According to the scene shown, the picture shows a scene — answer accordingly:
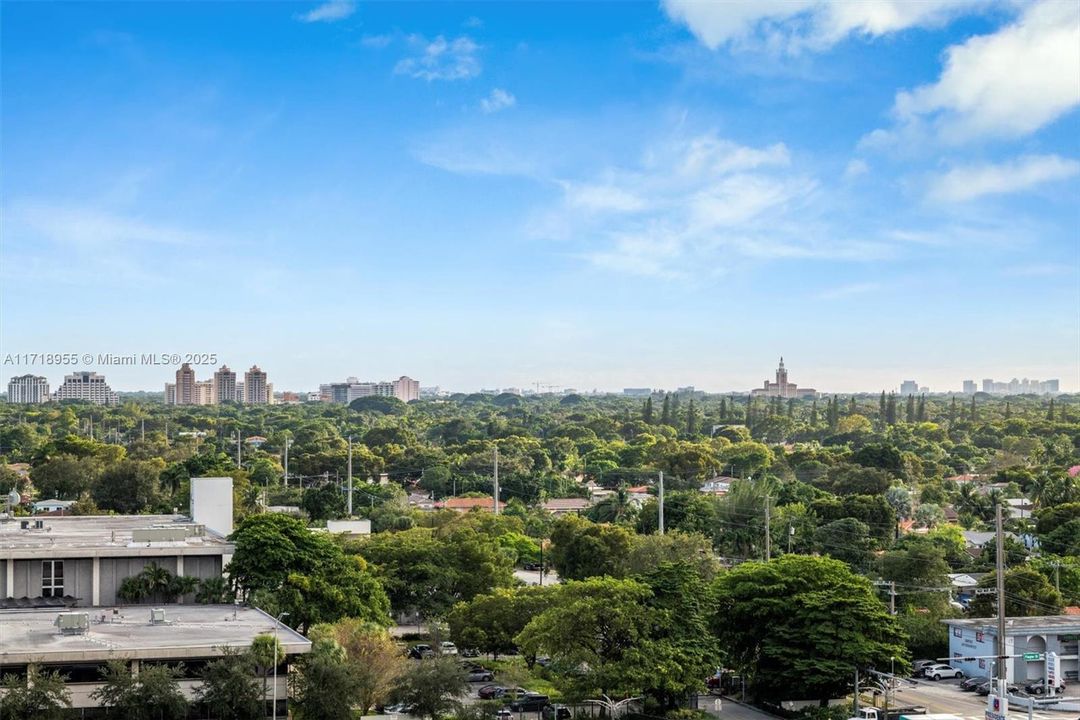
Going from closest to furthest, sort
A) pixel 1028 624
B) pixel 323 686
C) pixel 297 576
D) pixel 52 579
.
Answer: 1. pixel 323 686
2. pixel 52 579
3. pixel 297 576
4. pixel 1028 624

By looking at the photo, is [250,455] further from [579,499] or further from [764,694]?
[764,694]

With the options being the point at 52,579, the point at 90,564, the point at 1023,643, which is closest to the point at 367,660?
the point at 90,564

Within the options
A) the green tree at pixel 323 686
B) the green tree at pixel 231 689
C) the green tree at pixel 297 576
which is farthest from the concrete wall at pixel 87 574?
the green tree at pixel 323 686

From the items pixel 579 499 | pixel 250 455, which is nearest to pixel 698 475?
pixel 579 499

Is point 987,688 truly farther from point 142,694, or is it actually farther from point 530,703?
point 142,694

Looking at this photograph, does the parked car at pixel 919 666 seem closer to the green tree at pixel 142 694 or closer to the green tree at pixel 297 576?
the green tree at pixel 297 576

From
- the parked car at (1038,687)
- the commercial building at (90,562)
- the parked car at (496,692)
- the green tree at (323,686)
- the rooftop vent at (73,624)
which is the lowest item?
the parked car at (1038,687)
